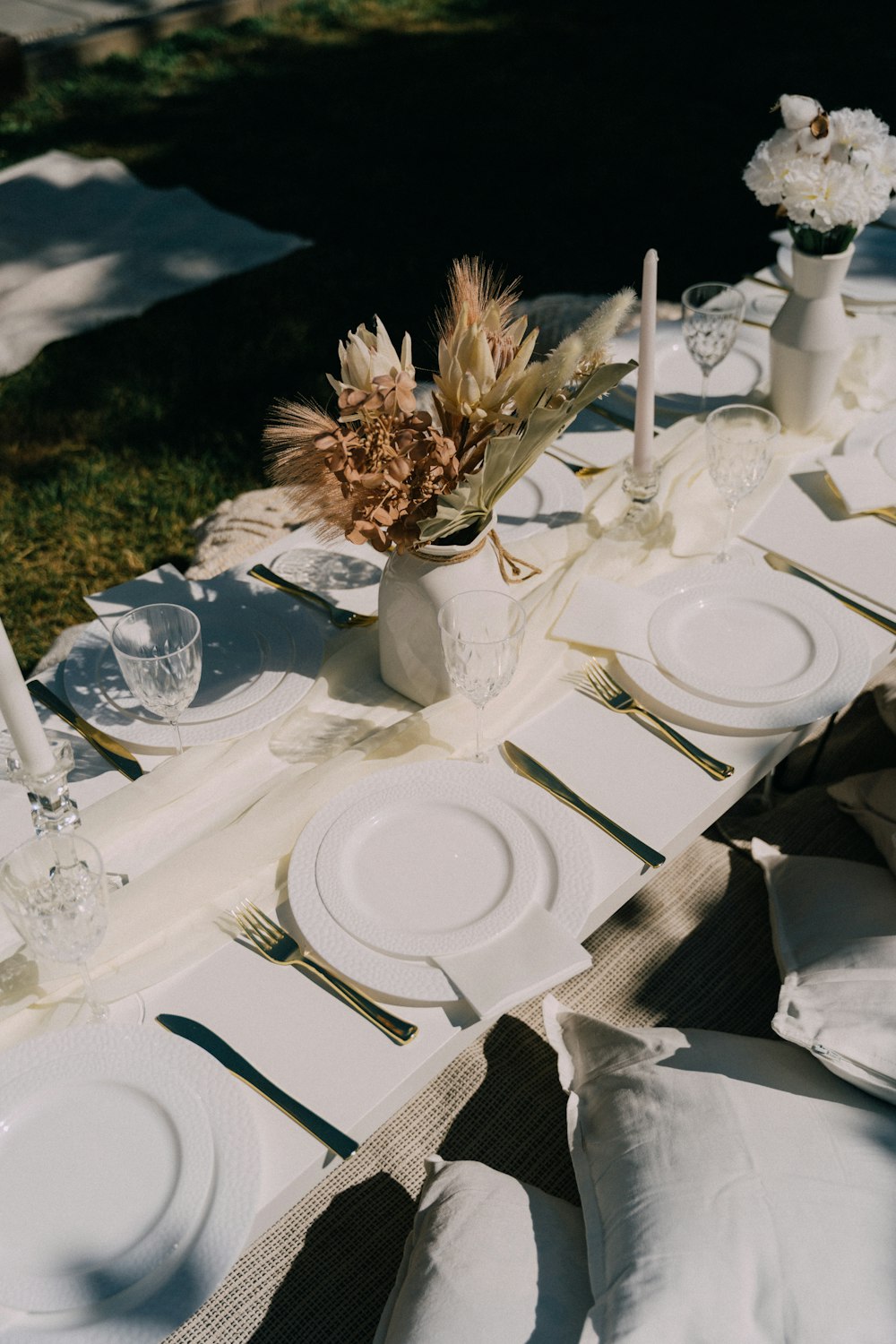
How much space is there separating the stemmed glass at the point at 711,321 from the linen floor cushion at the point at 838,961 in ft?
2.93

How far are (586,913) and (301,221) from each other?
4.04 m

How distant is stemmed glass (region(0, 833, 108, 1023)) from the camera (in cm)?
111

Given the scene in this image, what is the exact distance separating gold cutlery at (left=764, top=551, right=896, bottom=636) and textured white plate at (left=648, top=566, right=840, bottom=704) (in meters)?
0.07

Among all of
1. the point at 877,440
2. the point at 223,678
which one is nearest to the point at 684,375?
the point at 877,440

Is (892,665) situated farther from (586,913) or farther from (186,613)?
(186,613)

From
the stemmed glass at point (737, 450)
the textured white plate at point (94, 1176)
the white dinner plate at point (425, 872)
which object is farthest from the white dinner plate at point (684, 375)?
the textured white plate at point (94, 1176)

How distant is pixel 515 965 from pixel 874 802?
2.57 ft

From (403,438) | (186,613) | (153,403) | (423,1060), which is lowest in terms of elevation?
(153,403)

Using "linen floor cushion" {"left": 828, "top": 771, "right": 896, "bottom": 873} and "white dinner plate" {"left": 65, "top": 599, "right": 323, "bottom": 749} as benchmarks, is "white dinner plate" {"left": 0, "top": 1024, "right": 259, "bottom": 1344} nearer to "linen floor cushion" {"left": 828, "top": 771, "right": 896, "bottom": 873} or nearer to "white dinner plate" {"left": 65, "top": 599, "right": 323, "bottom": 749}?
"white dinner plate" {"left": 65, "top": 599, "right": 323, "bottom": 749}

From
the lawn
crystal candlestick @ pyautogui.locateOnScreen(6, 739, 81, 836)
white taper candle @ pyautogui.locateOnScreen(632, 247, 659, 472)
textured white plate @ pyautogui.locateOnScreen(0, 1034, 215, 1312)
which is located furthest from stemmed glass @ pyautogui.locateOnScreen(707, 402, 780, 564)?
the lawn

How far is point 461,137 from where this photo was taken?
5.41 m

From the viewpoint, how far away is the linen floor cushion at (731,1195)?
1.09 meters

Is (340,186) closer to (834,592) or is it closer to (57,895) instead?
(834,592)

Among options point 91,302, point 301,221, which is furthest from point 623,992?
point 301,221
